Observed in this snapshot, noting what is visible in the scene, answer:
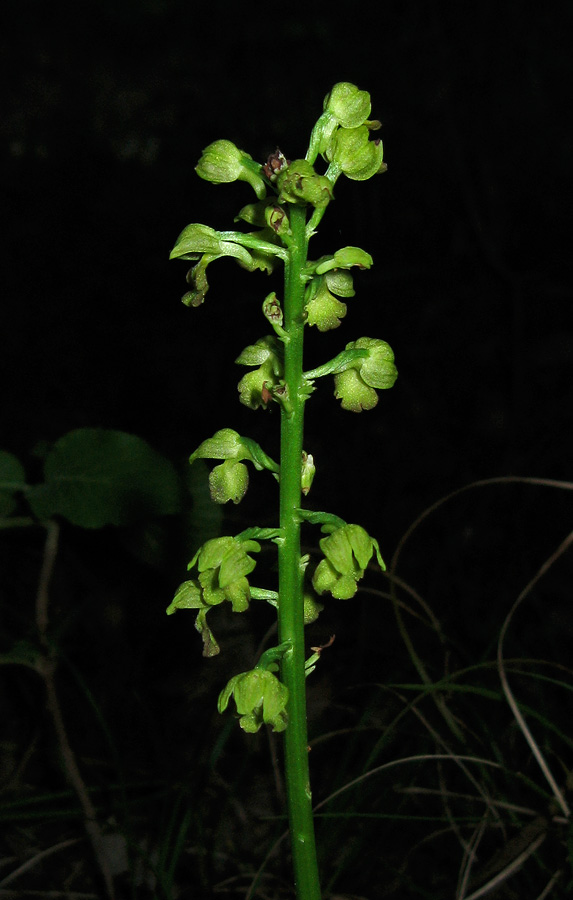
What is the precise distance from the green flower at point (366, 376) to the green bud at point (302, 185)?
0.27m

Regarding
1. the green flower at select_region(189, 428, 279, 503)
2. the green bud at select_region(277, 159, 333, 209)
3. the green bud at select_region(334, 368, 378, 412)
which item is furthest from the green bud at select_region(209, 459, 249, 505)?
the green bud at select_region(277, 159, 333, 209)

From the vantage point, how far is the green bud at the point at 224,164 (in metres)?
1.25

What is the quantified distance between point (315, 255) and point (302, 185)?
398cm

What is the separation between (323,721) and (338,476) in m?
1.98

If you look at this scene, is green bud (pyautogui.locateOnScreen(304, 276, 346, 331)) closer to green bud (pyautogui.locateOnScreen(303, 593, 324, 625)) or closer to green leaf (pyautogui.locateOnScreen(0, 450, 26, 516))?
green bud (pyautogui.locateOnScreen(303, 593, 324, 625))

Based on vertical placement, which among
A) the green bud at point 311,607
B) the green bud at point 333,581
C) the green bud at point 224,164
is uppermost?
the green bud at point 224,164

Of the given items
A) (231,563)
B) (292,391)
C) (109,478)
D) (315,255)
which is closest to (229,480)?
(231,563)

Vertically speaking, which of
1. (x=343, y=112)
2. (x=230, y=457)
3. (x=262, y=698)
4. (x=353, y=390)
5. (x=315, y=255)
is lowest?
(x=262, y=698)

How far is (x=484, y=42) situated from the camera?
22.7ft

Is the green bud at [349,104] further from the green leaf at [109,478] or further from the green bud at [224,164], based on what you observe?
the green leaf at [109,478]

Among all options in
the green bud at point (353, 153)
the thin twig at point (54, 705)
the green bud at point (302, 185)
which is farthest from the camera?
→ the thin twig at point (54, 705)

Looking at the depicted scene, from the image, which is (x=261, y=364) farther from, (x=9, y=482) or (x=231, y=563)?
(x=9, y=482)

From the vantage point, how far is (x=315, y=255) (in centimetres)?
501

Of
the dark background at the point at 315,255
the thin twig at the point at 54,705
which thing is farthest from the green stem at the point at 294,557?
the dark background at the point at 315,255
